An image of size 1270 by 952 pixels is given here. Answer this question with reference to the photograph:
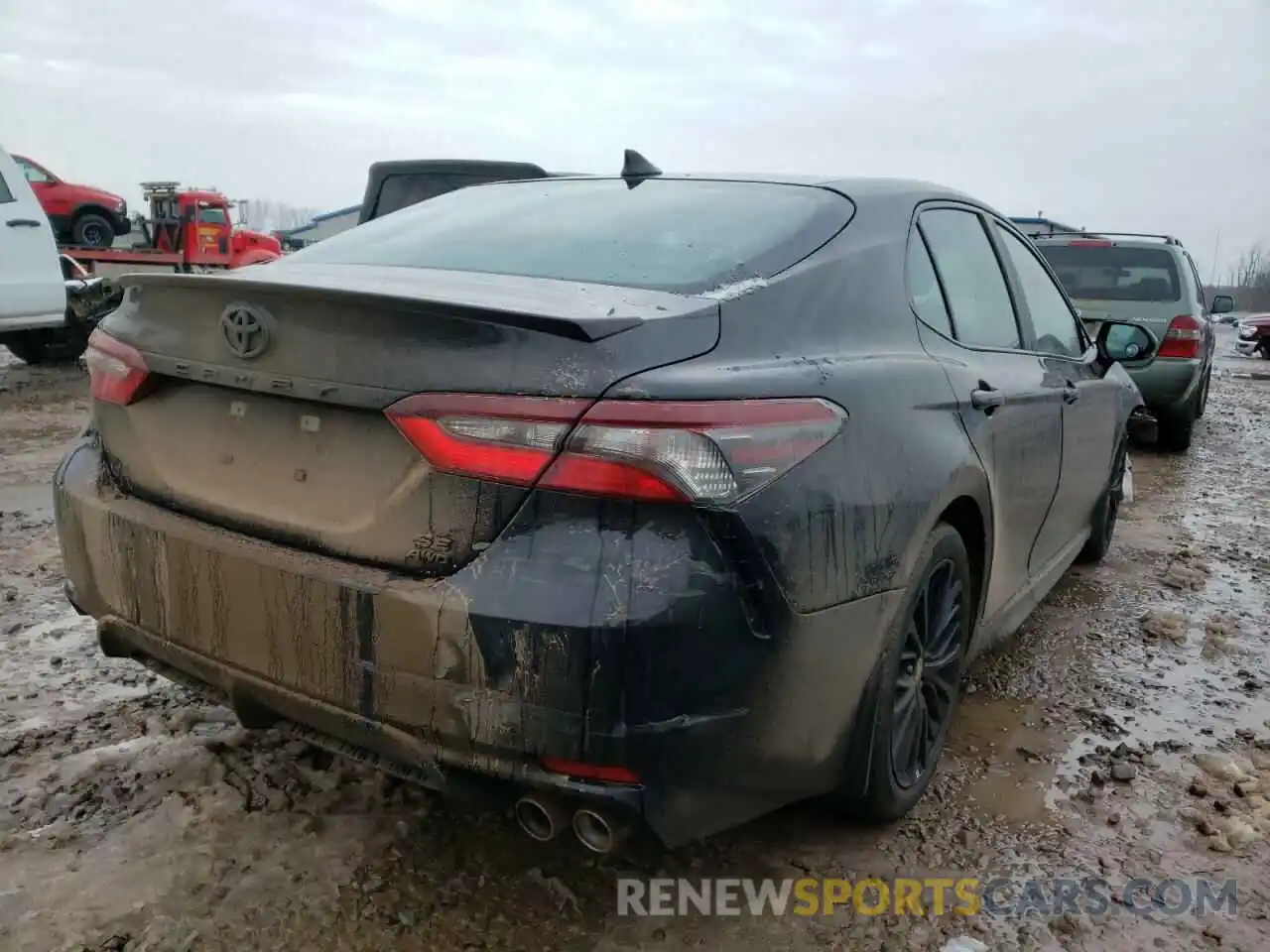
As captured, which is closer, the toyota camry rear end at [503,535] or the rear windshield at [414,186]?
the toyota camry rear end at [503,535]

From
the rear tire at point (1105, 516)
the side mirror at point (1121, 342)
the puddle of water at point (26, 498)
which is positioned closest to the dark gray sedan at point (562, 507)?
the side mirror at point (1121, 342)

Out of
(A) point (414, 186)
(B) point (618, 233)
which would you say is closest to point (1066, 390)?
(B) point (618, 233)

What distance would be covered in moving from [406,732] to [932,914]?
1.21 meters

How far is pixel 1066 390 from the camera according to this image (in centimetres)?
341

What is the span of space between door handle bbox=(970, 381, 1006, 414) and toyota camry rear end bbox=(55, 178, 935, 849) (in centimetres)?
74

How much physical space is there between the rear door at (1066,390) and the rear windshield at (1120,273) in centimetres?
426

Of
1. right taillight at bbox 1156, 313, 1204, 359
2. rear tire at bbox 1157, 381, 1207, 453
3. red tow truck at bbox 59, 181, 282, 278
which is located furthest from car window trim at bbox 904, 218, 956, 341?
red tow truck at bbox 59, 181, 282, 278

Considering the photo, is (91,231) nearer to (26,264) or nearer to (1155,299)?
(26,264)

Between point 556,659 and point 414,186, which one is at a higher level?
point 414,186

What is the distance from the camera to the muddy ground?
6.80 ft

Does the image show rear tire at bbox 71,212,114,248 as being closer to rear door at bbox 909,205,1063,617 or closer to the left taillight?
the left taillight

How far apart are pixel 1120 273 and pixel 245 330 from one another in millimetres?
7684

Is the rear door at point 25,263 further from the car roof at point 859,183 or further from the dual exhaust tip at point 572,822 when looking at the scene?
the dual exhaust tip at point 572,822

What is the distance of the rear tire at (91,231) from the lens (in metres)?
17.6
